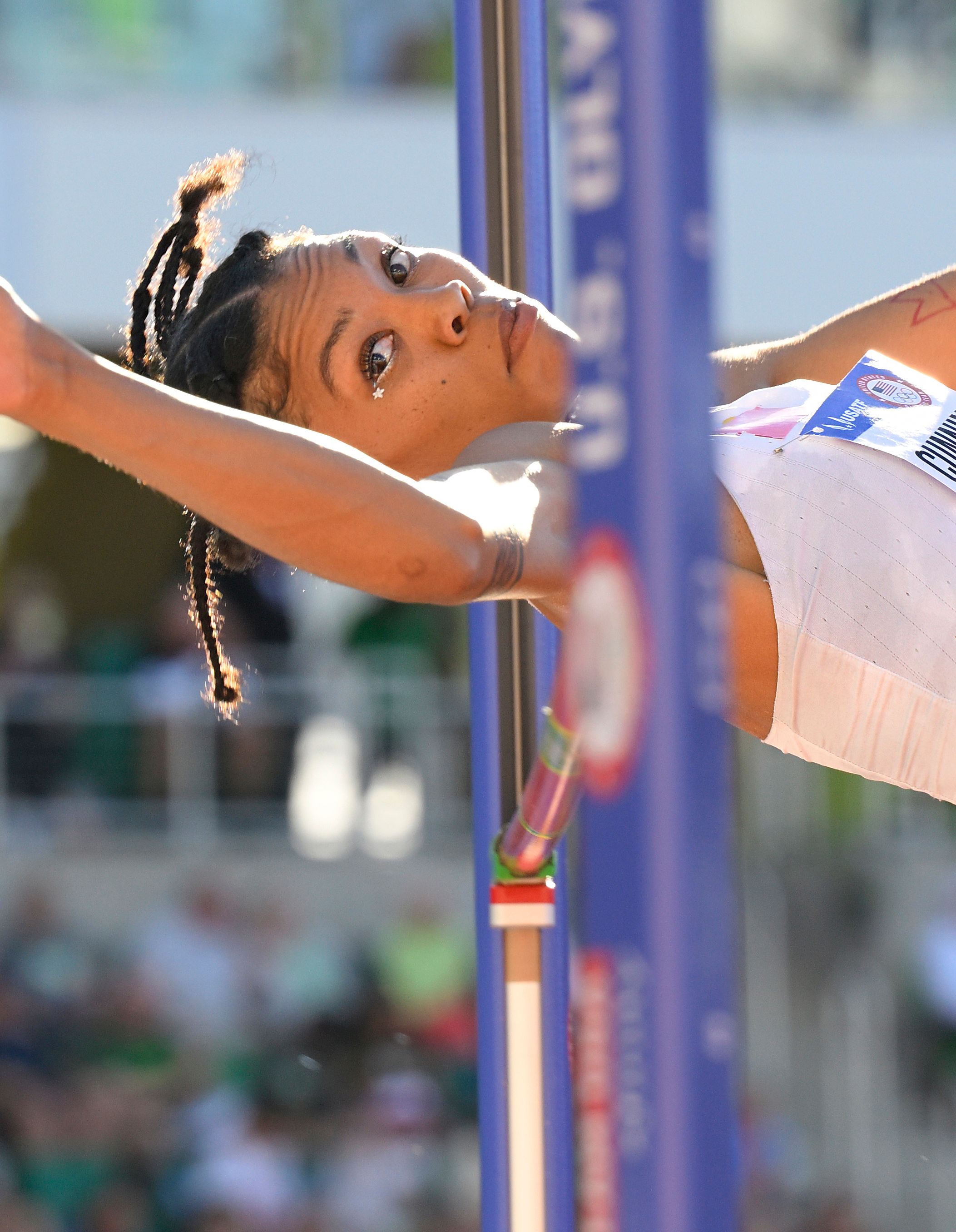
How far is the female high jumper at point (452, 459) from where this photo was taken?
2.51 ft

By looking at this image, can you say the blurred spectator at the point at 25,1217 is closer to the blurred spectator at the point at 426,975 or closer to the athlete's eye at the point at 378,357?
the blurred spectator at the point at 426,975

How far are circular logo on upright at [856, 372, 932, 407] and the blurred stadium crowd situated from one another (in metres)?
3.47

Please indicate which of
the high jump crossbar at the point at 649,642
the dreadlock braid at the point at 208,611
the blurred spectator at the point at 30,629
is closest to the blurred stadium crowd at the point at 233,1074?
the blurred spectator at the point at 30,629

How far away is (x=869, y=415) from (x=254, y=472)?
618mm

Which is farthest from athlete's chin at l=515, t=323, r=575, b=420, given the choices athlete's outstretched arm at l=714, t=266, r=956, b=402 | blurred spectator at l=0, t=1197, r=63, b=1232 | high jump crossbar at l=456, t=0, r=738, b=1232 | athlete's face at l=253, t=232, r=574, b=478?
blurred spectator at l=0, t=1197, r=63, b=1232

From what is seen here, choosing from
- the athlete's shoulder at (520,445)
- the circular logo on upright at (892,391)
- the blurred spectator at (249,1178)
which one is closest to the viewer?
the athlete's shoulder at (520,445)

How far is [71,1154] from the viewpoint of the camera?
4508mm

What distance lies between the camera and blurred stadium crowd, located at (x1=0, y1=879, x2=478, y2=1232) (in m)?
4.48

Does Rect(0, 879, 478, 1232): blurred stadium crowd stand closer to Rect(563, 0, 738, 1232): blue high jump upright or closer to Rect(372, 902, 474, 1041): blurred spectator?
Rect(372, 902, 474, 1041): blurred spectator

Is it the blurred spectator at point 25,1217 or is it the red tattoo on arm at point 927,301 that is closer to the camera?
the red tattoo on arm at point 927,301

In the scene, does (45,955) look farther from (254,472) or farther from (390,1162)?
(254,472)

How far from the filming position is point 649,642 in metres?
0.62

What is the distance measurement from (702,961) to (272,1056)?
4517 millimetres

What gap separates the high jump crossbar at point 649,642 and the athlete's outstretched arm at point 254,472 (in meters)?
0.17
